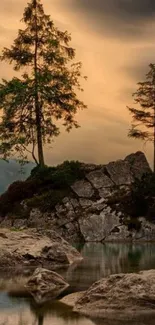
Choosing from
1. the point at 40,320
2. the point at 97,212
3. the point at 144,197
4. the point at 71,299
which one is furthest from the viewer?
the point at 144,197

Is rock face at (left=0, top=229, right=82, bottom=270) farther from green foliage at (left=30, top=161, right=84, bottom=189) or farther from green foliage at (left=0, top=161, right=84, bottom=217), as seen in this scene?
green foliage at (left=30, top=161, right=84, bottom=189)

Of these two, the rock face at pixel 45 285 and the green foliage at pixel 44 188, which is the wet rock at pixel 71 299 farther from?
the green foliage at pixel 44 188

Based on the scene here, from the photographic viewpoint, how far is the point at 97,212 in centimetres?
4084

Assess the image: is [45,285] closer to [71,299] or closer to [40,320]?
[71,299]

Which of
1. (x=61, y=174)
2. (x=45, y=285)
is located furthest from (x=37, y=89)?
(x=45, y=285)

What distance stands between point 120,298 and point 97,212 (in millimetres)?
29348

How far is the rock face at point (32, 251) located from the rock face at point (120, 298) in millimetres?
7994

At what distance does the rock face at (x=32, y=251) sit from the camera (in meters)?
20.3

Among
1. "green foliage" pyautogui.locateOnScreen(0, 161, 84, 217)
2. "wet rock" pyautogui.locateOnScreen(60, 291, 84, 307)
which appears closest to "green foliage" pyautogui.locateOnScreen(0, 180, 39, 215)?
"green foliage" pyautogui.locateOnScreen(0, 161, 84, 217)

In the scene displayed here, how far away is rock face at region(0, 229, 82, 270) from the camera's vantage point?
20344 mm

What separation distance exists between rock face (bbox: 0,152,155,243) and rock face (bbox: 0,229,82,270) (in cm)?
1642

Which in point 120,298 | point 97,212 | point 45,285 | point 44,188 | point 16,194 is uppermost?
point 44,188

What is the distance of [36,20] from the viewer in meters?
52.8

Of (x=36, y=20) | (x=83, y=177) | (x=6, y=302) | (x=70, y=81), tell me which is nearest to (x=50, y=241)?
(x=6, y=302)
